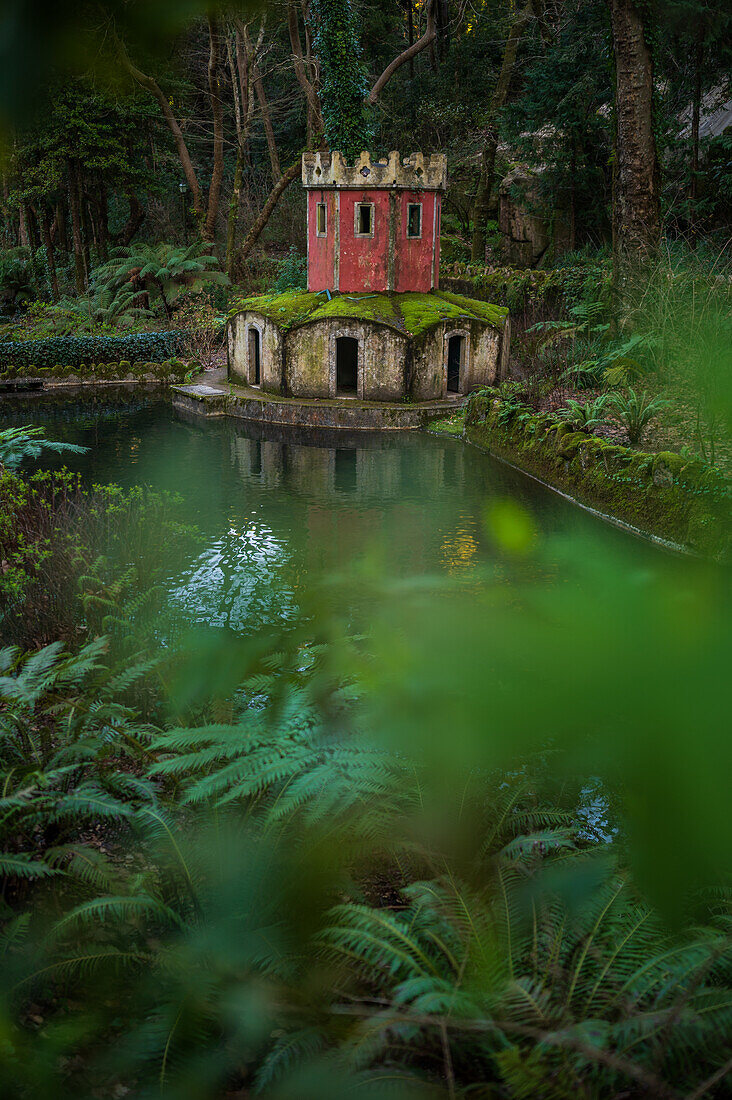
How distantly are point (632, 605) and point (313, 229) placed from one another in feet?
62.3

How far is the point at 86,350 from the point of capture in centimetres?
2278

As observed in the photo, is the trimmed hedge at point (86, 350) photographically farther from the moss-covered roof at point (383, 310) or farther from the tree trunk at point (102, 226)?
the tree trunk at point (102, 226)

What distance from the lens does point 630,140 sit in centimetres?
1545

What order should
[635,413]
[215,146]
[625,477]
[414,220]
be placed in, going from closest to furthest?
1. [625,477]
2. [635,413]
3. [414,220]
4. [215,146]

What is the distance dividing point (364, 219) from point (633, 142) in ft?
21.5

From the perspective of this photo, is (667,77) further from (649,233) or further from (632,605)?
(632,605)

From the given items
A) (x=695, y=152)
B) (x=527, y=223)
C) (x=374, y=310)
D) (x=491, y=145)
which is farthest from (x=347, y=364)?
(x=695, y=152)

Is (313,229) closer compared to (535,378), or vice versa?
(535,378)

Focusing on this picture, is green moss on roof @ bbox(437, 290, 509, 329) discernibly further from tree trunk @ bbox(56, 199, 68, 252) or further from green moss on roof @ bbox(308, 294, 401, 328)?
tree trunk @ bbox(56, 199, 68, 252)

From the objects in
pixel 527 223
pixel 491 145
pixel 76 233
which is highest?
pixel 491 145

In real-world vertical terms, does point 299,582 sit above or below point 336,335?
below

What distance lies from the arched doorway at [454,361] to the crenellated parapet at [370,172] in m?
3.81

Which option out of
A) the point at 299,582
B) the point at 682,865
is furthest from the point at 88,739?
the point at 299,582

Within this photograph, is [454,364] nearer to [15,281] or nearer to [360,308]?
[360,308]
